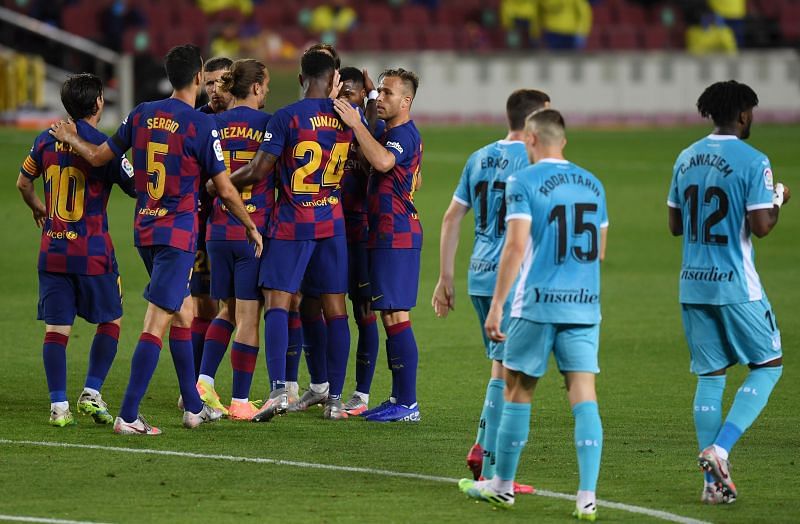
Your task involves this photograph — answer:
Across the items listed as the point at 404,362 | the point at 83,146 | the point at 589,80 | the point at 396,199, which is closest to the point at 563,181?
the point at 396,199

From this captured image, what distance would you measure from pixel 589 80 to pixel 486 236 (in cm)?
2578

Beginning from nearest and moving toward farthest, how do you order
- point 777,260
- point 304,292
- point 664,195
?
point 304,292 → point 777,260 → point 664,195

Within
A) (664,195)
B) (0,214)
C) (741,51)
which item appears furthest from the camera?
(741,51)

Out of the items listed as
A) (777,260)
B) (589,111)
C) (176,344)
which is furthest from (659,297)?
(589,111)

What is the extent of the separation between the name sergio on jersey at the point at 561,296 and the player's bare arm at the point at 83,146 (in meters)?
3.00

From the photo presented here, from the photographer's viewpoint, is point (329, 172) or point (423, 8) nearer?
point (329, 172)

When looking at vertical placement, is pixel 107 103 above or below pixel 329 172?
above

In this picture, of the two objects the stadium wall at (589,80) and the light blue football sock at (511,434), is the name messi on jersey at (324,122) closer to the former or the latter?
the light blue football sock at (511,434)

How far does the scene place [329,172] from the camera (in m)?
8.65

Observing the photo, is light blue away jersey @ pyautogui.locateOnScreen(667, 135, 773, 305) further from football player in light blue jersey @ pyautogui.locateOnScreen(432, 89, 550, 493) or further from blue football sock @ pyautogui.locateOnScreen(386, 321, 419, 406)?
blue football sock @ pyautogui.locateOnScreen(386, 321, 419, 406)

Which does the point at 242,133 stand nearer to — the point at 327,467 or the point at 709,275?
the point at 327,467

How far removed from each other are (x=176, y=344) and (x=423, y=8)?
28.4 metres

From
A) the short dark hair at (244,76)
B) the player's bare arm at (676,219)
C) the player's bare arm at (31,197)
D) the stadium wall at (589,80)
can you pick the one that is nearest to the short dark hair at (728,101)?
the player's bare arm at (676,219)

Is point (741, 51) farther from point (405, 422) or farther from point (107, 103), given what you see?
point (405, 422)
